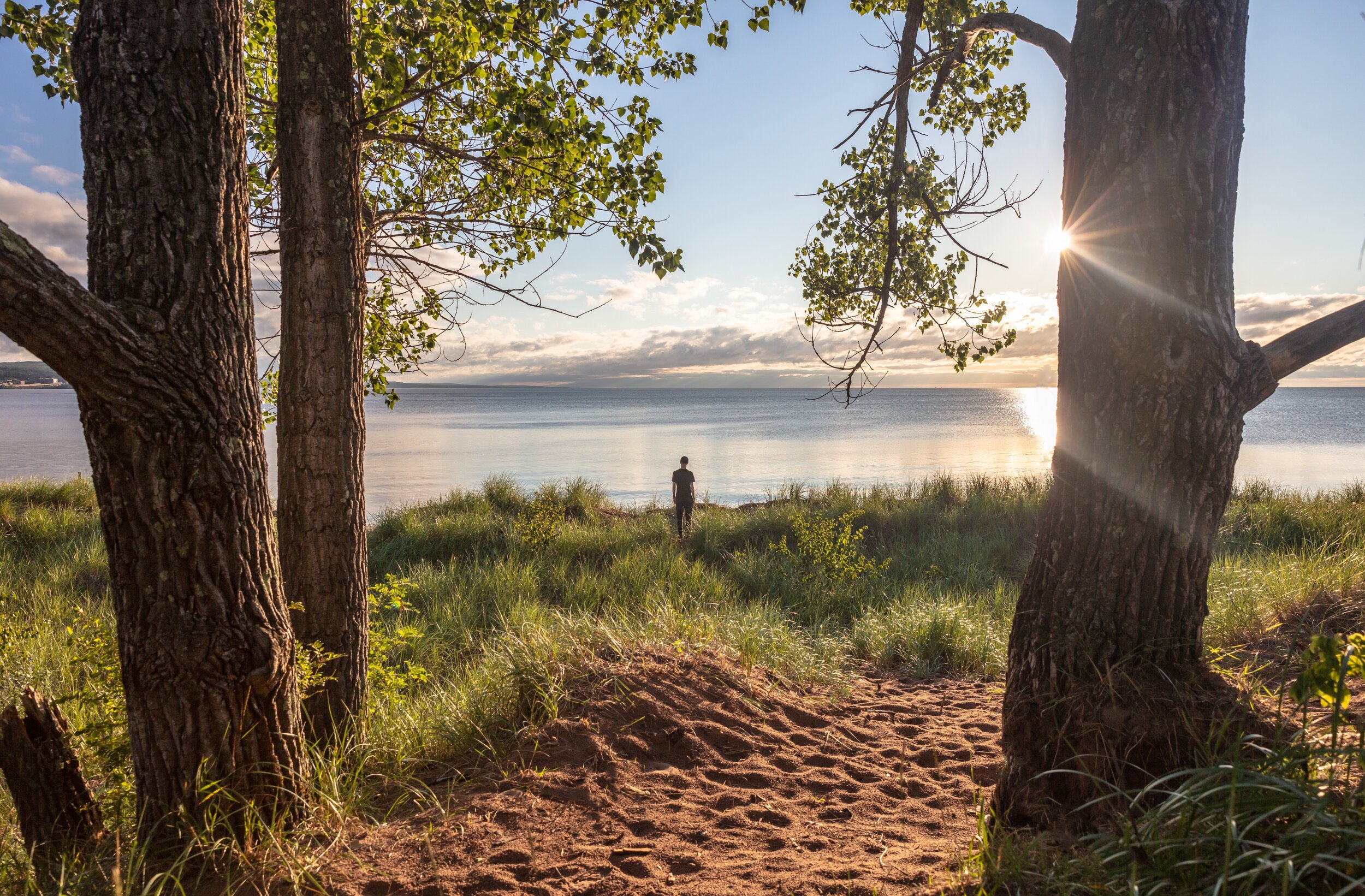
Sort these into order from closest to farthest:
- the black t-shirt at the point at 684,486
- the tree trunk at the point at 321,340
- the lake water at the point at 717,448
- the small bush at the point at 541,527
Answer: the tree trunk at the point at 321,340
the small bush at the point at 541,527
the black t-shirt at the point at 684,486
the lake water at the point at 717,448

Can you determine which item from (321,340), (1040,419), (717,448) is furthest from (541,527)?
(1040,419)

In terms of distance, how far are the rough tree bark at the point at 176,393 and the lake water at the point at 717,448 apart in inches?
432

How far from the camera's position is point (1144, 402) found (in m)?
2.78

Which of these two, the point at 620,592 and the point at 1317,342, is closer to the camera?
the point at 1317,342

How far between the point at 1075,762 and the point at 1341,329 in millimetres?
2020

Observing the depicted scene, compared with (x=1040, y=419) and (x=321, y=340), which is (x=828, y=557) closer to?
(x=321, y=340)

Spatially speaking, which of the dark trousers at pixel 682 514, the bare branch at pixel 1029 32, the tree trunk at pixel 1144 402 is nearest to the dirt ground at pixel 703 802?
the tree trunk at pixel 1144 402

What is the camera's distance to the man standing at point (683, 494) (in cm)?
1209

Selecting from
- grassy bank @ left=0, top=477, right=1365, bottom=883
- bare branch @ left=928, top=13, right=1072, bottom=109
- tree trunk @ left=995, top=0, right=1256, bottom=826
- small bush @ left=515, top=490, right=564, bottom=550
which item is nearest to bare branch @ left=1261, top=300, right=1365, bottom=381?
tree trunk @ left=995, top=0, right=1256, bottom=826

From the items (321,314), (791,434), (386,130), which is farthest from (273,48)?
(791,434)

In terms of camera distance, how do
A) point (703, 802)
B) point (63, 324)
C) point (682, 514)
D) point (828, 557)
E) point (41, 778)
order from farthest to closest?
point (682, 514) → point (828, 557) → point (703, 802) → point (41, 778) → point (63, 324)

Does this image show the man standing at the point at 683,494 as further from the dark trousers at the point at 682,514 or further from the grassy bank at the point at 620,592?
the grassy bank at the point at 620,592

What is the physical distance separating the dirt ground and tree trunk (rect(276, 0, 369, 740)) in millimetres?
1031

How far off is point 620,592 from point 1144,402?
607 cm
